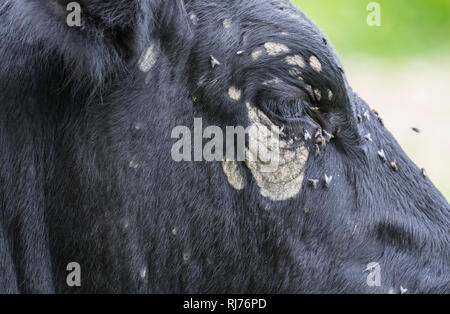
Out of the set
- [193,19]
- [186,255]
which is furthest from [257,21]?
→ [186,255]

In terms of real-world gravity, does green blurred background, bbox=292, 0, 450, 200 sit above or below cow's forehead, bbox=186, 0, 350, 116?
below

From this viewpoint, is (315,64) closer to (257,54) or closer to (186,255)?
(257,54)

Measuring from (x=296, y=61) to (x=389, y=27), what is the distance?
387 inches

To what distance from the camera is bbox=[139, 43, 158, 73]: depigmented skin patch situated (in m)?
2.85

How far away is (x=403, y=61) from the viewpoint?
11750 millimetres

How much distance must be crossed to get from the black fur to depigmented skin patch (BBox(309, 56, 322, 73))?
0.02 meters

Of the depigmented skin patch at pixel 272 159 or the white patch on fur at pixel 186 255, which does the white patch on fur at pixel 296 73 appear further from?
the white patch on fur at pixel 186 255

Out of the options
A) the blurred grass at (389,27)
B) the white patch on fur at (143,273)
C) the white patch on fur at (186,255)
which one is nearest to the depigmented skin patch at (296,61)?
the white patch on fur at (186,255)

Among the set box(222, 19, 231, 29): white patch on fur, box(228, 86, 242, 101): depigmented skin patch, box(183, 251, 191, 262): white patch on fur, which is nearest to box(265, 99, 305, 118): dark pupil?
box(228, 86, 242, 101): depigmented skin patch

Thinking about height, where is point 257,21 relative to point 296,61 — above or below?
above

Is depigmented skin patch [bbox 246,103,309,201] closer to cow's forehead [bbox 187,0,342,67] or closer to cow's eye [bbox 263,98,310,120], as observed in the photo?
cow's eye [bbox 263,98,310,120]

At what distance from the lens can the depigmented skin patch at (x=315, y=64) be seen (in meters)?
2.91

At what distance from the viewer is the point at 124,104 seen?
2850 mm
